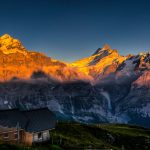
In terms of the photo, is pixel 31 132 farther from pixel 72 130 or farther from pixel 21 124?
pixel 72 130

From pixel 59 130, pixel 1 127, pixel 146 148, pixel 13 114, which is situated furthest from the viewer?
pixel 146 148

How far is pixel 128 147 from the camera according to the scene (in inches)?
5782

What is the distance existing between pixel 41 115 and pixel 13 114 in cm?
932

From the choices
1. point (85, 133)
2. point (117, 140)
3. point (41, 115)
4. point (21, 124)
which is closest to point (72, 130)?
point (85, 133)

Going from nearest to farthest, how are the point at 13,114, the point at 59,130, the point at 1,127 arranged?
the point at 1,127, the point at 13,114, the point at 59,130

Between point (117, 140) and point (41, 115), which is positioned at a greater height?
point (41, 115)

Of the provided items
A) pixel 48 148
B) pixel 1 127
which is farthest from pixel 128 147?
pixel 1 127

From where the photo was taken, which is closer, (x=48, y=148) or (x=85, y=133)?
(x=48, y=148)

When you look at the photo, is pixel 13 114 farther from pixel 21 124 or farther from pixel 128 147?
pixel 128 147

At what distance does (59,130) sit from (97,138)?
1579 centimetres

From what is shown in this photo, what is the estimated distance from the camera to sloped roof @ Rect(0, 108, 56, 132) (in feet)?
315

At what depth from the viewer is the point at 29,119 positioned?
100188 millimetres

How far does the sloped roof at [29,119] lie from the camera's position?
9612 centimetres

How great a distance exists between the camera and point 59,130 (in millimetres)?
138875
